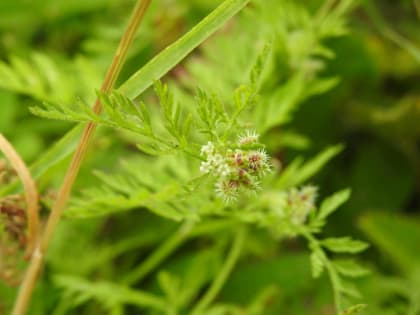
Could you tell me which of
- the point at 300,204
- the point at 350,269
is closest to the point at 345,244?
the point at 350,269

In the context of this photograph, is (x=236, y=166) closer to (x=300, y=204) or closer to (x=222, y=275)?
(x=300, y=204)

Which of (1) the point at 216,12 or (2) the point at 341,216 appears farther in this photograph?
(2) the point at 341,216

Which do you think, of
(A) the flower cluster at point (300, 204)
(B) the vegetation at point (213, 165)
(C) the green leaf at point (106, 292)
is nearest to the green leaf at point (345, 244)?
(B) the vegetation at point (213, 165)

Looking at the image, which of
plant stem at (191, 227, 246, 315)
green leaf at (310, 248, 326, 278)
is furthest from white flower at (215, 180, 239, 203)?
plant stem at (191, 227, 246, 315)

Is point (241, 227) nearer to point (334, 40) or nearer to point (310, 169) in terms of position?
point (310, 169)

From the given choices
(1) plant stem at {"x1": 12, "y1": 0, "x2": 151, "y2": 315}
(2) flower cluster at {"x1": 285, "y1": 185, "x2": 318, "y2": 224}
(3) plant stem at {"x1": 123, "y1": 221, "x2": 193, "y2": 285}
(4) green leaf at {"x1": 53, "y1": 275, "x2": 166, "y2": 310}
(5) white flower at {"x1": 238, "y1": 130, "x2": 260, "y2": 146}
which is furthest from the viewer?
(3) plant stem at {"x1": 123, "y1": 221, "x2": 193, "y2": 285}

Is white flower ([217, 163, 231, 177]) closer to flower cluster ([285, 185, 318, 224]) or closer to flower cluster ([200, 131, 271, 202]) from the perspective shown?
flower cluster ([200, 131, 271, 202])

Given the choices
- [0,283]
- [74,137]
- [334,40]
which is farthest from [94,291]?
[334,40]
